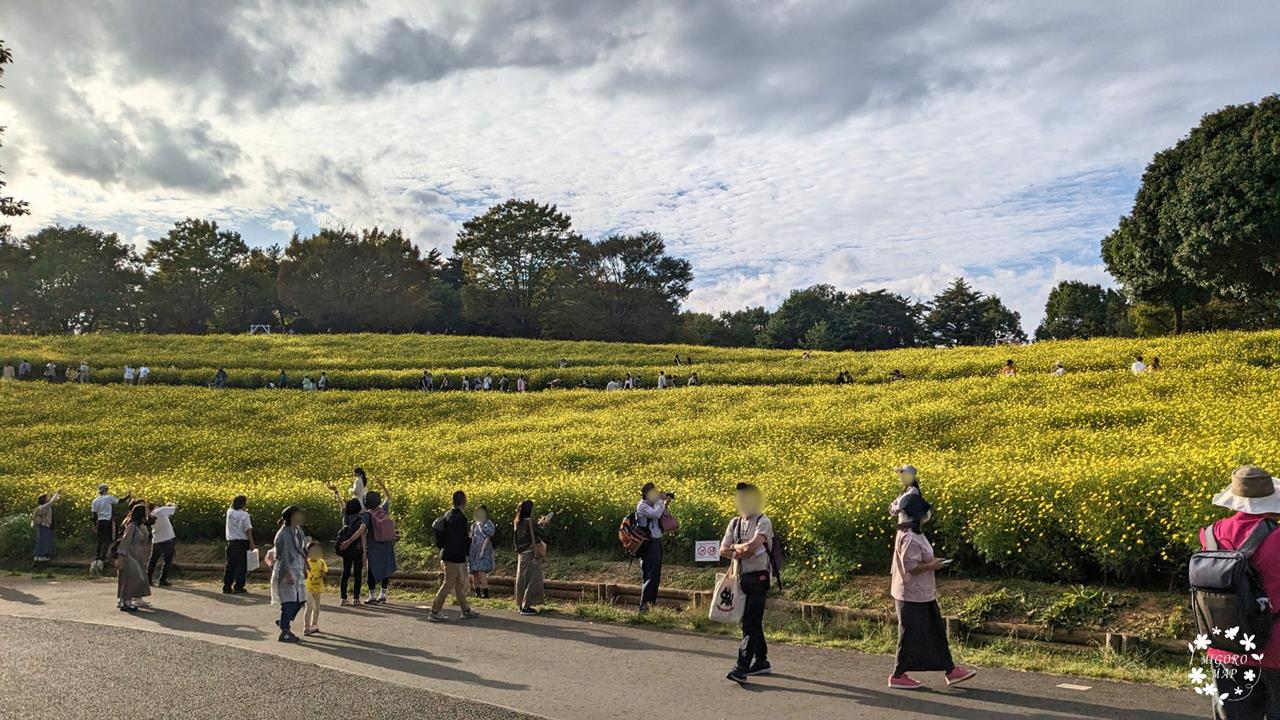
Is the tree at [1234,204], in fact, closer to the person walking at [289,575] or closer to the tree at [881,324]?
the person walking at [289,575]

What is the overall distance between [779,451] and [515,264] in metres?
63.4

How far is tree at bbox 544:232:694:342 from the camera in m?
76.5

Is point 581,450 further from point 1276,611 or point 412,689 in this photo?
point 1276,611

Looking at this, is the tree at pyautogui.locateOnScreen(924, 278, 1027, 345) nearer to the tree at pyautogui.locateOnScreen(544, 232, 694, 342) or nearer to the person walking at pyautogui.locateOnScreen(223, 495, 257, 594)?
the tree at pyautogui.locateOnScreen(544, 232, 694, 342)

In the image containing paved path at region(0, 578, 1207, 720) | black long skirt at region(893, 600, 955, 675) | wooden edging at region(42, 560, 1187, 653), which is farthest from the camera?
wooden edging at region(42, 560, 1187, 653)

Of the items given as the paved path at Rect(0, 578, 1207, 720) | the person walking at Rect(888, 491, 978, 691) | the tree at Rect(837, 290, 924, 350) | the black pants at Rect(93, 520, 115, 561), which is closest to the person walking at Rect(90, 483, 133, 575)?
the black pants at Rect(93, 520, 115, 561)

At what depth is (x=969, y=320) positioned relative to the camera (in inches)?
3401

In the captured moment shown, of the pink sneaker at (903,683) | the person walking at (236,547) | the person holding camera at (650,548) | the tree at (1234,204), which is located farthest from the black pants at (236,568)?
the tree at (1234,204)

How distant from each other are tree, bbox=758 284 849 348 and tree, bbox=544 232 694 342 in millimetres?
16399

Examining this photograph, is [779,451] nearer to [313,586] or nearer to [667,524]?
[667,524]

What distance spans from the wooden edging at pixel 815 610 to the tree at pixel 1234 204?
33.2 m

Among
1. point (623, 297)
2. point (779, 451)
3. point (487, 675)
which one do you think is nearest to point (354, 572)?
point (487, 675)

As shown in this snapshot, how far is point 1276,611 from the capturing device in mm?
5285

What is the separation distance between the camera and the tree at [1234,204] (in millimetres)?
34719
